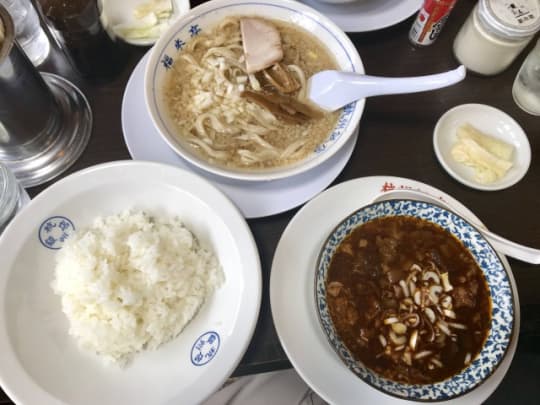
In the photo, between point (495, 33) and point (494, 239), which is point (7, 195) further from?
point (495, 33)

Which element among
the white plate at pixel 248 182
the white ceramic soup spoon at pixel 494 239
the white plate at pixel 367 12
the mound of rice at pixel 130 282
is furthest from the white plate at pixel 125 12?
the white ceramic soup spoon at pixel 494 239

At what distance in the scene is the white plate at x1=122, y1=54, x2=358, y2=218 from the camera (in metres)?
1.39

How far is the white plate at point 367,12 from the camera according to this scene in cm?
169

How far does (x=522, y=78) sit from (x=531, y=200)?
1.50 feet

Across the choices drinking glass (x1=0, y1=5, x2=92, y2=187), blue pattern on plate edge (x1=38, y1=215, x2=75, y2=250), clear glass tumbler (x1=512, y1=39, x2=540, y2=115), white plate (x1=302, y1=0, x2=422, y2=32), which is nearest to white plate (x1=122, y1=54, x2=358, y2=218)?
drinking glass (x1=0, y1=5, x2=92, y2=187)

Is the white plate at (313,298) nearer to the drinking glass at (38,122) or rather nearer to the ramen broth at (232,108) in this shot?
the ramen broth at (232,108)

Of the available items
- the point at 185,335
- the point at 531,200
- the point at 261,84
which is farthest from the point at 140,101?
the point at 531,200

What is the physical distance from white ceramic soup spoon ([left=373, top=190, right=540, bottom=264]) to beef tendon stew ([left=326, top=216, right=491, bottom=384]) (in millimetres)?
97

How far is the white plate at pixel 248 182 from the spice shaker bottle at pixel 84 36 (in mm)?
152

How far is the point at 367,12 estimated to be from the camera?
5.67ft

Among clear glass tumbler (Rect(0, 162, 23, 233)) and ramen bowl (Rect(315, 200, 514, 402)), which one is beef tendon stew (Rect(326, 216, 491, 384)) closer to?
ramen bowl (Rect(315, 200, 514, 402))

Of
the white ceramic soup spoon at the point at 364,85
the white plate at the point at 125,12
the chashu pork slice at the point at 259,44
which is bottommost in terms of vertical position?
the white ceramic soup spoon at the point at 364,85

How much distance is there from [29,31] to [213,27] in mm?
639

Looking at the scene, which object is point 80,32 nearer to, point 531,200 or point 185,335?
point 185,335
